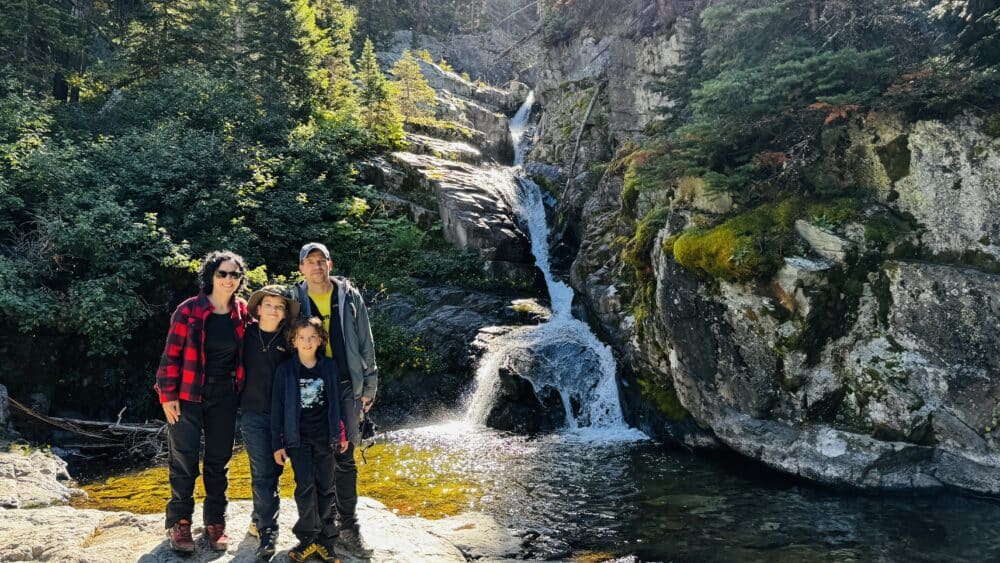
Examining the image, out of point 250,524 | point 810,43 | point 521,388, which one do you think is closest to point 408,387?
point 521,388

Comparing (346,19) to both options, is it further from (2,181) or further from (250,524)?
(250,524)

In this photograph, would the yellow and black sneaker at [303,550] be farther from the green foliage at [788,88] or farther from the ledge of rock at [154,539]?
the green foliage at [788,88]

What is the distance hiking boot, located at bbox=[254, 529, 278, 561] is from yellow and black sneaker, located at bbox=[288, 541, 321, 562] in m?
0.15

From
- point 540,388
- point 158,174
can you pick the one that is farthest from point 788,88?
point 158,174

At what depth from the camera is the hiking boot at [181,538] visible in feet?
14.8

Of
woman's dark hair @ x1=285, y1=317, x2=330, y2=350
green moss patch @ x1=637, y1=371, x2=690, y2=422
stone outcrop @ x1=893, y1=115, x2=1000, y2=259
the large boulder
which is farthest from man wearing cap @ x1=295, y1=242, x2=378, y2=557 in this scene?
stone outcrop @ x1=893, y1=115, x2=1000, y2=259

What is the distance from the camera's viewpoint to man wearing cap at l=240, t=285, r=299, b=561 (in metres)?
4.59

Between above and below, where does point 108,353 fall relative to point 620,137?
below

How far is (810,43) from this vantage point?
32.7 feet

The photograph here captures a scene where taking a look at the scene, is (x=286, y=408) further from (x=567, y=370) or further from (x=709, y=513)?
(x=567, y=370)

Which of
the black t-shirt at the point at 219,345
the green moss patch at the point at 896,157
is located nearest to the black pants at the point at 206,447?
the black t-shirt at the point at 219,345

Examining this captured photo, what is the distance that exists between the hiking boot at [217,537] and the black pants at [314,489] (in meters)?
0.56

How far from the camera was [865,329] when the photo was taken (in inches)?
336

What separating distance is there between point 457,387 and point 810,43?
392 inches
